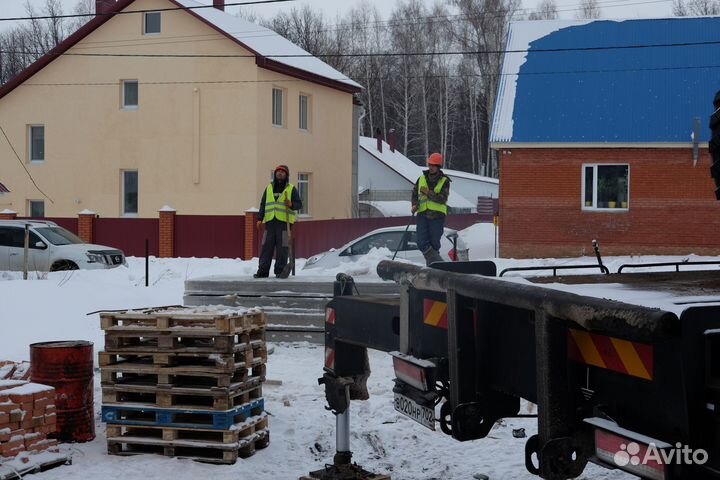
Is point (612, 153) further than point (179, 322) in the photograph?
Yes

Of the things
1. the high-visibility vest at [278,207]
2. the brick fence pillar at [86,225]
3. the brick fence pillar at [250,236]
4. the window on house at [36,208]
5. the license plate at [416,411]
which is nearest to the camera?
the license plate at [416,411]

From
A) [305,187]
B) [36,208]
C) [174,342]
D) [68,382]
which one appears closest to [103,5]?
[36,208]

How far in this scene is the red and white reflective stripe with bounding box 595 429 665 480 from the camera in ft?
10.6

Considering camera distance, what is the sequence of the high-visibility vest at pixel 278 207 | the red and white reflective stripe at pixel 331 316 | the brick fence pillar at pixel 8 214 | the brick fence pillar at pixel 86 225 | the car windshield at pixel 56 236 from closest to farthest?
the red and white reflective stripe at pixel 331 316 < the high-visibility vest at pixel 278 207 < the car windshield at pixel 56 236 < the brick fence pillar at pixel 8 214 < the brick fence pillar at pixel 86 225

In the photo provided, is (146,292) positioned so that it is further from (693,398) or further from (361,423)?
(693,398)

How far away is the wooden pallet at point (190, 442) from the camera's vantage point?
7.02 m

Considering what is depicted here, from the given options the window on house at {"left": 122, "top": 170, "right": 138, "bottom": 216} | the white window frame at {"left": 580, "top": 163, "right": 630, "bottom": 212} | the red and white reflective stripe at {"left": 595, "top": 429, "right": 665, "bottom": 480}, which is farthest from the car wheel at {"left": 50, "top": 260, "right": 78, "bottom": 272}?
the red and white reflective stripe at {"left": 595, "top": 429, "right": 665, "bottom": 480}

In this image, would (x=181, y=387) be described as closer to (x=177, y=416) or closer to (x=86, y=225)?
(x=177, y=416)

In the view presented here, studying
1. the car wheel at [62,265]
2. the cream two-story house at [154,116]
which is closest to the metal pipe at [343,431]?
the car wheel at [62,265]

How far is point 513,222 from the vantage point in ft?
88.8

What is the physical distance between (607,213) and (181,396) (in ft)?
68.7

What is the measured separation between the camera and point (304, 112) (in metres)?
33.5

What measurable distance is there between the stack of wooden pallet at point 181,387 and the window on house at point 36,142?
1053 inches

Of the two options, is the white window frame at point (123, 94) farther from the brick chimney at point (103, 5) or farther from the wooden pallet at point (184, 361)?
the wooden pallet at point (184, 361)
